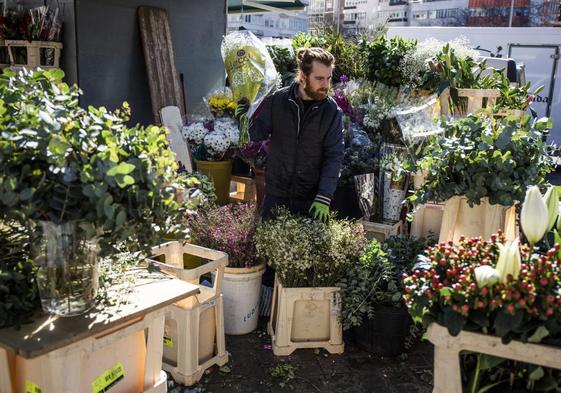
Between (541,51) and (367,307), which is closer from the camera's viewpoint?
(367,307)

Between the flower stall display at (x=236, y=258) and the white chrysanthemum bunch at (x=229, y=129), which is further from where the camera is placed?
the white chrysanthemum bunch at (x=229, y=129)

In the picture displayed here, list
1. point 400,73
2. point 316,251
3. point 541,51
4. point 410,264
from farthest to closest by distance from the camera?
point 541,51 < point 400,73 < point 410,264 < point 316,251

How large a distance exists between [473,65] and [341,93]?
123 cm

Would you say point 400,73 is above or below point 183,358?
above

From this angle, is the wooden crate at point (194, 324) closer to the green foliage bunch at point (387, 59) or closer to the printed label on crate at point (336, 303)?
the printed label on crate at point (336, 303)

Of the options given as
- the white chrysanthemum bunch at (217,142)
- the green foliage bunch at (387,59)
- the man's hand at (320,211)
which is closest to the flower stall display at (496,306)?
the man's hand at (320,211)

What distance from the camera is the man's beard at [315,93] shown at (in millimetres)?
3457

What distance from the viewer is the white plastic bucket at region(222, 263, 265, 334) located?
11.2 ft

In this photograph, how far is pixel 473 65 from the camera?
438cm

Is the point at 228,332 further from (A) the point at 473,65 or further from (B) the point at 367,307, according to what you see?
(A) the point at 473,65

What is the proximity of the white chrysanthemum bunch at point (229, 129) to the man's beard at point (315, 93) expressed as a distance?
1.47 meters

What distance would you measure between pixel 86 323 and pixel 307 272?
1720mm

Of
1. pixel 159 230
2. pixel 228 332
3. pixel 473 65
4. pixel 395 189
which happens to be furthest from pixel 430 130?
pixel 159 230

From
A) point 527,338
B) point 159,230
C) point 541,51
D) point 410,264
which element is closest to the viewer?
point 527,338
